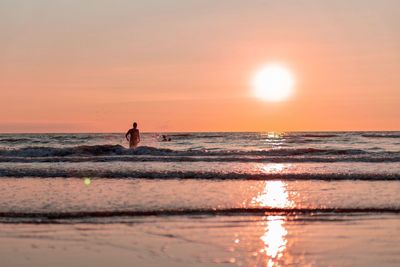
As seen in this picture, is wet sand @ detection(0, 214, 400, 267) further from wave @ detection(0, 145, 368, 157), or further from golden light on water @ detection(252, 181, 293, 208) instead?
wave @ detection(0, 145, 368, 157)

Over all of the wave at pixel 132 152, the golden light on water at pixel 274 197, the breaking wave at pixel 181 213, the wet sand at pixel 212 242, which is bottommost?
the wet sand at pixel 212 242

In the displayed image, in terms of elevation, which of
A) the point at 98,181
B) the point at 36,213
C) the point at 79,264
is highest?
the point at 98,181

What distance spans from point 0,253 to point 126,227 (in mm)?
2505

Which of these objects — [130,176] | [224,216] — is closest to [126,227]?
[224,216]

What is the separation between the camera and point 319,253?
7961 mm

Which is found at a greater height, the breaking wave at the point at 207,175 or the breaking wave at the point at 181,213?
the breaking wave at the point at 207,175

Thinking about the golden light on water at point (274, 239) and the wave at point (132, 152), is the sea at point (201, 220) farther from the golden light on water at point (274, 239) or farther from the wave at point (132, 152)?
the wave at point (132, 152)

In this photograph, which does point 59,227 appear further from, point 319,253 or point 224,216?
point 319,253

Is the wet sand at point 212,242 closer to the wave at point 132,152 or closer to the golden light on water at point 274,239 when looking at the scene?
the golden light on water at point 274,239

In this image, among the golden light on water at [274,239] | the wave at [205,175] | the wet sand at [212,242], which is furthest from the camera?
the wave at [205,175]

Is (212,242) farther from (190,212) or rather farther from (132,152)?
(132,152)

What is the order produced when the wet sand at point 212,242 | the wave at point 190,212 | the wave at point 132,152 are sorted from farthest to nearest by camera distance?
the wave at point 132,152
the wave at point 190,212
the wet sand at point 212,242

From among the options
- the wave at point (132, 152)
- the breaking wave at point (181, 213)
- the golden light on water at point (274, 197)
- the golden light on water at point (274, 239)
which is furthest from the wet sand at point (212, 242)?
the wave at point (132, 152)

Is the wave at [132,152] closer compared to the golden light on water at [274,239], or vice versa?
the golden light on water at [274,239]
